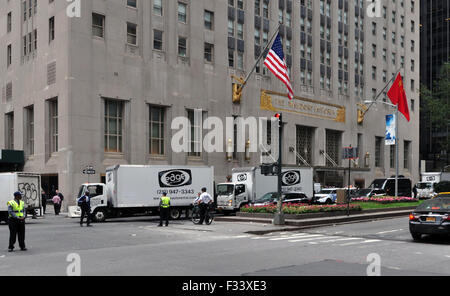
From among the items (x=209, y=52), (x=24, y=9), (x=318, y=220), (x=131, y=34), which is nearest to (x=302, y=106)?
(x=209, y=52)

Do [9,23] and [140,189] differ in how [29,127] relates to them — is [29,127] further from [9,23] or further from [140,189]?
[140,189]

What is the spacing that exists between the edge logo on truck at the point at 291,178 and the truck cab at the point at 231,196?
481 centimetres

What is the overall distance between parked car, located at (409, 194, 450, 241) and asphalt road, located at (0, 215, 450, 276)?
465 mm

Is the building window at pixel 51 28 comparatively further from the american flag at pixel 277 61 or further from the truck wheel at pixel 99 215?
the truck wheel at pixel 99 215

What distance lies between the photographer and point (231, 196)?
33.3 metres

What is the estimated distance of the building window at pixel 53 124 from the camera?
41344 mm

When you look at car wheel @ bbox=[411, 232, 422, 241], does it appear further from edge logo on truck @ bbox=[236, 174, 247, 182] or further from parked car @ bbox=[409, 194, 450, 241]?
edge logo on truck @ bbox=[236, 174, 247, 182]

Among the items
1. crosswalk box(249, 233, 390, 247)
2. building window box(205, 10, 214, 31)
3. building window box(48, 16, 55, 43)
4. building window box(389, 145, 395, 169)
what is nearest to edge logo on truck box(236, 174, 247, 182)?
crosswalk box(249, 233, 390, 247)

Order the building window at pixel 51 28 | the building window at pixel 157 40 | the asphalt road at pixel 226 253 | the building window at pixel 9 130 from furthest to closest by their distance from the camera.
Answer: the building window at pixel 9 130, the building window at pixel 157 40, the building window at pixel 51 28, the asphalt road at pixel 226 253

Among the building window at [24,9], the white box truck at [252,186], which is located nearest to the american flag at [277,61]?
the white box truck at [252,186]

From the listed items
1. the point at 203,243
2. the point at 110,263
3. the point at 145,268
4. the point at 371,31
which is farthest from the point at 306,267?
the point at 371,31

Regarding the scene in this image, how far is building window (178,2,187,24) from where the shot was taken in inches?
1802

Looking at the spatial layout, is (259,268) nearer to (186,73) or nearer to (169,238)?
(169,238)

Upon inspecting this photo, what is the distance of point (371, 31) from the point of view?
68.5m
